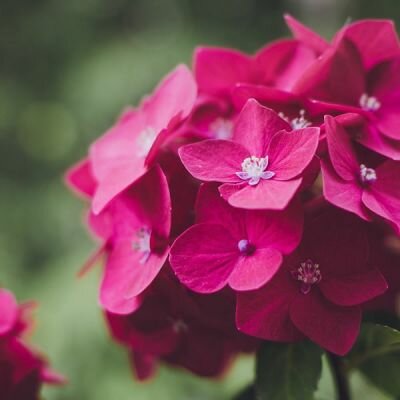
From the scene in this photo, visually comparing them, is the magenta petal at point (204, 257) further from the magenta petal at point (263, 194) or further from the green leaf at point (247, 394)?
the green leaf at point (247, 394)

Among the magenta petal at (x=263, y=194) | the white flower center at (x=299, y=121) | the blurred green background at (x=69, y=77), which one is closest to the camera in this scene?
the magenta petal at (x=263, y=194)

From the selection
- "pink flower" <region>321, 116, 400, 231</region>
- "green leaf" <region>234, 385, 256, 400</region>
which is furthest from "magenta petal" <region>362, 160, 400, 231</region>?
"green leaf" <region>234, 385, 256, 400</region>

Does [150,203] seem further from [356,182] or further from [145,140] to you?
[356,182]

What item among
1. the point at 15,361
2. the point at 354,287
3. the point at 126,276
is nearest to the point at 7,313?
the point at 15,361

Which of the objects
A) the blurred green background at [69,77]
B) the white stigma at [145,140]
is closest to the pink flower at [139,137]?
the white stigma at [145,140]

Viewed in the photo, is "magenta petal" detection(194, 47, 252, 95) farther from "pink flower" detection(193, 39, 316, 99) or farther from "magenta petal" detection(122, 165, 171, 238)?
"magenta petal" detection(122, 165, 171, 238)

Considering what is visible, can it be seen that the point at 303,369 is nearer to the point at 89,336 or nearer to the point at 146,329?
the point at 146,329
